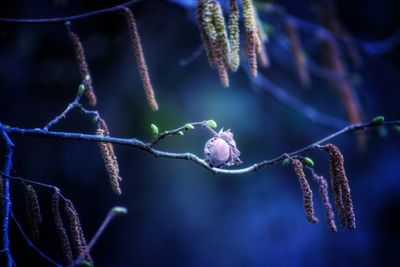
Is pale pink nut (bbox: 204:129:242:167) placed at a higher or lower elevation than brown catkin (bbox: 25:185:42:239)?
higher

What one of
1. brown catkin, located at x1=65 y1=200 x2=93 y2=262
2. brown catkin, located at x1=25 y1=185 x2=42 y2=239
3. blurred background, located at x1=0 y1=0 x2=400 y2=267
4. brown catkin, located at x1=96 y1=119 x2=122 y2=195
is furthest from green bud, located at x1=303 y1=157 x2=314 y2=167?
blurred background, located at x1=0 y1=0 x2=400 y2=267

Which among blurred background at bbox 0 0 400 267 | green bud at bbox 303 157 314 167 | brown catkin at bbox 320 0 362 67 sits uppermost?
green bud at bbox 303 157 314 167

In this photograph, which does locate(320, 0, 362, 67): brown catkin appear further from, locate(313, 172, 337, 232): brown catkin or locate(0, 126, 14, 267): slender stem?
locate(0, 126, 14, 267): slender stem

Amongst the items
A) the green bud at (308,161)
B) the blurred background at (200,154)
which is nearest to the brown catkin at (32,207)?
the green bud at (308,161)

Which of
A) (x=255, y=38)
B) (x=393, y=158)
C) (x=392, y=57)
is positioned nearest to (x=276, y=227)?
(x=393, y=158)

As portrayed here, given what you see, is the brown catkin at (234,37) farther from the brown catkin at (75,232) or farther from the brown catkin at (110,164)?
the brown catkin at (75,232)

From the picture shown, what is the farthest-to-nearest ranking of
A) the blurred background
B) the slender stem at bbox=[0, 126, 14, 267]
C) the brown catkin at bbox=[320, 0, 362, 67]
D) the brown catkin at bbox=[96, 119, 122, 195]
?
the blurred background
the brown catkin at bbox=[320, 0, 362, 67]
the brown catkin at bbox=[96, 119, 122, 195]
the slender stem at bbox=[0, 126, 14, 267]
